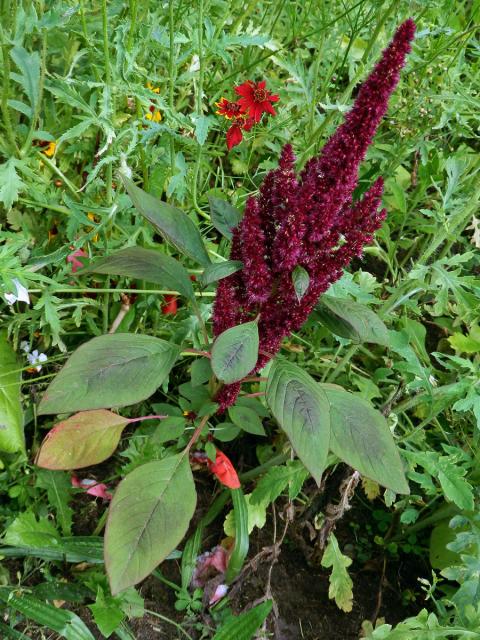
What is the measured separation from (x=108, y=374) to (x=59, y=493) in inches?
22.1

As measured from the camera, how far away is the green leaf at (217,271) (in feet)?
3.57

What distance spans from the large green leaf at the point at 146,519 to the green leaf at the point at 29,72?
0.81m

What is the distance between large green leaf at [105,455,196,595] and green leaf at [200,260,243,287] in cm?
35

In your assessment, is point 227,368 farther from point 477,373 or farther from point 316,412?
point 477,373

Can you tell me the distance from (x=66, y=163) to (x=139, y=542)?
43.1 inches

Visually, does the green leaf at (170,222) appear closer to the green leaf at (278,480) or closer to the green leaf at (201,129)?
the green leaf at (201,129)

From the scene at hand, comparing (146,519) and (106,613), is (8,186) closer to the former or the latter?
(146,519)

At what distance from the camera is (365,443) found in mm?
1139

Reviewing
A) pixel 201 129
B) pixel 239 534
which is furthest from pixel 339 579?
pixel 201 129

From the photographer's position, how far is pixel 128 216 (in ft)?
5.57

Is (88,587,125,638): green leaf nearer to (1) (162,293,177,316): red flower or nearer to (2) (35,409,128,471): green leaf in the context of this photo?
(2) (35,409,128,471): green leaf

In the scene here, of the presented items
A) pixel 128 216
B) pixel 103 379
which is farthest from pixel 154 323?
pixel 103 379

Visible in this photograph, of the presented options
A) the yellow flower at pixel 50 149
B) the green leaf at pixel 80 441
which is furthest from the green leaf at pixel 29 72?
the green leaf at pixel 80 441

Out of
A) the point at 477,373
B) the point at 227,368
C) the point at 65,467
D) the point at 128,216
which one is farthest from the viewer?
the point at 128,216
